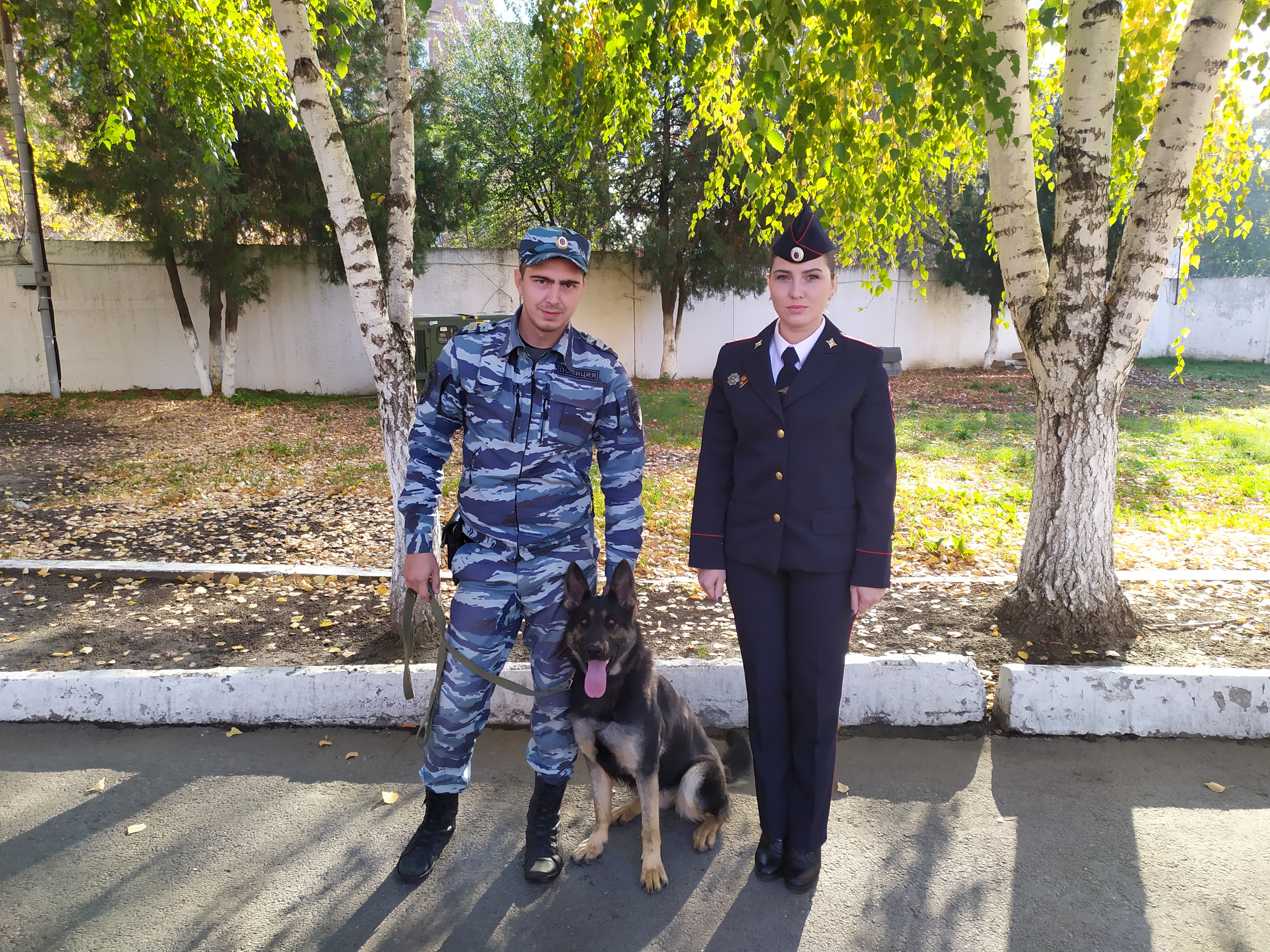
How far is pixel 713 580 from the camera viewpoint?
283cm

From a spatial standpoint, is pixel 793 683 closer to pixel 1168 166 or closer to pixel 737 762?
pixel 737 762

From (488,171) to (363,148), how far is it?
17.3ft

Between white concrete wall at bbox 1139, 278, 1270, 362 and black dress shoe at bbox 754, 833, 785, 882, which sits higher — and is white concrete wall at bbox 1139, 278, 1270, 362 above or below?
above

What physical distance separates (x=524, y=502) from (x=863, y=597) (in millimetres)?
1248

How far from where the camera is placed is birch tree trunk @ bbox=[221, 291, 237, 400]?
1526 cm

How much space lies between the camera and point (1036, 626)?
4617mm

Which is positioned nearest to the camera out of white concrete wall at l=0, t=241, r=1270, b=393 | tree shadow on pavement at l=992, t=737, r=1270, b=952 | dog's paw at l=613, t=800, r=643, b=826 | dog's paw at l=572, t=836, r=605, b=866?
tree shadow on pavement at l=992, t=737, r=1270, b=952

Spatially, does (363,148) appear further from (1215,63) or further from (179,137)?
(1215,63)

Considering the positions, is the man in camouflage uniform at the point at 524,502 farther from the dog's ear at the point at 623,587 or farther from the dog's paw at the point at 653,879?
the dog's paw at the point at 653,879

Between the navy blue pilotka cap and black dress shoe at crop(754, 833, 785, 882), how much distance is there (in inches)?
83.1

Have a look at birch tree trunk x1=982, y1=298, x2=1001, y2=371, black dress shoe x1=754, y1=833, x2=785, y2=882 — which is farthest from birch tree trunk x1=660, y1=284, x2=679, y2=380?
black dress shoe x1=754, y1=833, x2=785, y2=882

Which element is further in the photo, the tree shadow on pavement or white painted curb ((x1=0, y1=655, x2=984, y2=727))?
white painted curb ((x1=0, y1=655, x2=984, y2=727))

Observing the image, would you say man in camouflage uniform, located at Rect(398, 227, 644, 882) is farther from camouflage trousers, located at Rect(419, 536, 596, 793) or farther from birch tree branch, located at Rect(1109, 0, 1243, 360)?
birch tree branch, located at Rect(1109, 0, 1243, 360)

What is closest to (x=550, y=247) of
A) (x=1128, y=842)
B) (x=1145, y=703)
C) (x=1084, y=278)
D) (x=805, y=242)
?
(x=805, y=242)
